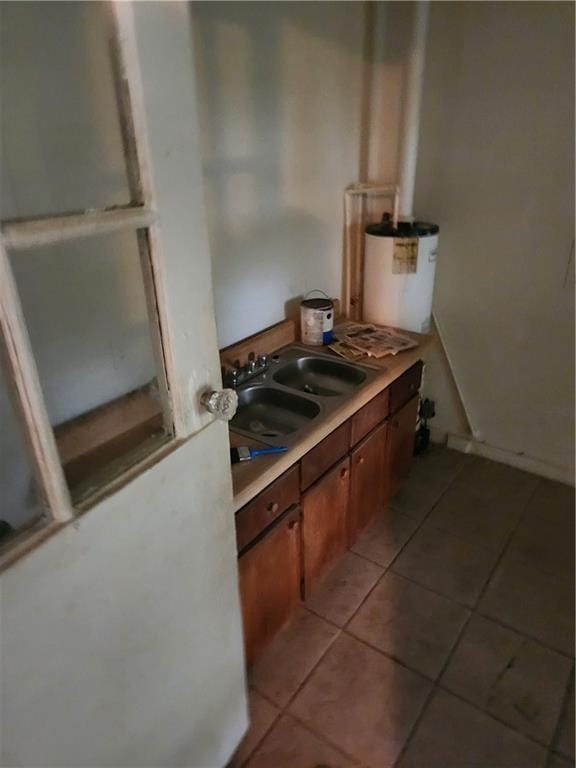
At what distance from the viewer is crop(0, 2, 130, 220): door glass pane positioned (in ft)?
3.23

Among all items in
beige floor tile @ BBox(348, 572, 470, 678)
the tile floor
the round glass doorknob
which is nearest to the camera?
the round glass doorknob

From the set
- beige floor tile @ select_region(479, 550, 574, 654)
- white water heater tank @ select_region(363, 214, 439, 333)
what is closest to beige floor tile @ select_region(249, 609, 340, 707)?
beige floor tile @ select_region(479, 550, 574, 654)

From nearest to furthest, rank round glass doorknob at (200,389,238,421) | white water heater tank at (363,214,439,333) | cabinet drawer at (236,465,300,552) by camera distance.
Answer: round glass doorknob at (200,389,238,421) < cabinet drawer at (236,465,300,552) < white water heater tank at (363,214,439,333)

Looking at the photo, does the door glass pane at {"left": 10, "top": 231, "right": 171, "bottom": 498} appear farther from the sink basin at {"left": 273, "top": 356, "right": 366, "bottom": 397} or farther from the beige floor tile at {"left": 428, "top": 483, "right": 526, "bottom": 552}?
the beige floor tile at {"left": 428, "top": 483, "right": 526, "bottom": 552}

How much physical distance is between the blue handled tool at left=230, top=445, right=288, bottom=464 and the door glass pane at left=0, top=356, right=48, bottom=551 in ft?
1.77

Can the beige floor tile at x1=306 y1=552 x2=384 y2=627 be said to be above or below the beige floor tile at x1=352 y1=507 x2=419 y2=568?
below

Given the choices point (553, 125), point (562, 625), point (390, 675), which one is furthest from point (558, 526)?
point (553, 125)

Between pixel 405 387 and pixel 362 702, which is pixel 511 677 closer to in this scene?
pixel 362 702

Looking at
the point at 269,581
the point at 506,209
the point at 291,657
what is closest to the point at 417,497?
the point at 291,657

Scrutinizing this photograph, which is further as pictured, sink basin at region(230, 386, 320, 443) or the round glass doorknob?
sink basin at region(230, 386, 320, 443)

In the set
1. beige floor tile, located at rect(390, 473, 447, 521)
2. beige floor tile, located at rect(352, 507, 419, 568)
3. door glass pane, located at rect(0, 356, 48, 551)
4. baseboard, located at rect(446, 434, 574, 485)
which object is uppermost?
door glass pane, located at rect(0, 356, 48, 551)

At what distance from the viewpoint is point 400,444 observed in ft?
7.30

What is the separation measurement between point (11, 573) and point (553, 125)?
2327 millimetres

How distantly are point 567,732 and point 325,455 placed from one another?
1048mm
